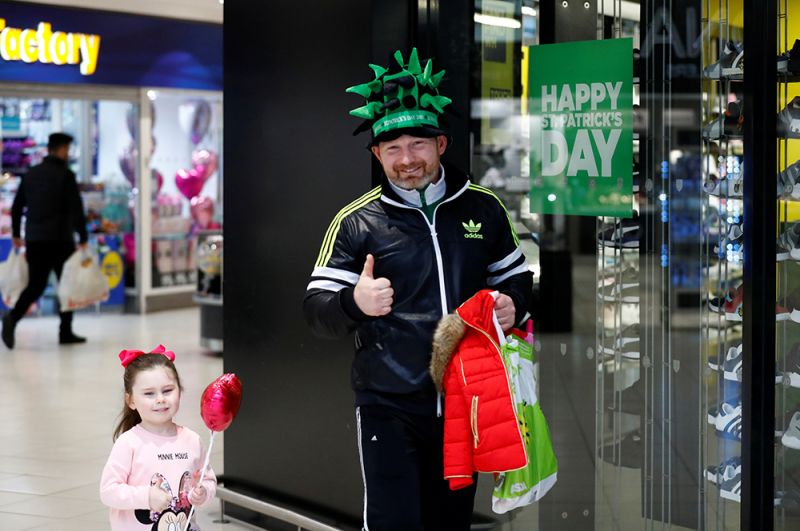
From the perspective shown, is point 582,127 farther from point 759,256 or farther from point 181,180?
point 181,180

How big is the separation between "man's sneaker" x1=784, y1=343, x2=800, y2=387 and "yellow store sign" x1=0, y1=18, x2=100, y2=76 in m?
9.48

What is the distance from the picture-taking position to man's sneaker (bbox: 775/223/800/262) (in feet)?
12.1

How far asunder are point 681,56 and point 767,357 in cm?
106

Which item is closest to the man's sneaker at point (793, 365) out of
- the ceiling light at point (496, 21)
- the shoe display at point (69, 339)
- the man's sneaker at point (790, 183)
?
the man's sneaker at point (790, 183)

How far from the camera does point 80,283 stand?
11.0 meters

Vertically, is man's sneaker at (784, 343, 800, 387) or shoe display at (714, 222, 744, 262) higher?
shoe display at (714, 222, 744, 262)

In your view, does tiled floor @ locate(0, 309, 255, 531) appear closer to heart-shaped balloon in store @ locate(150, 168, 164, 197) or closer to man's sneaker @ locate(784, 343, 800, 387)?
heart-shaped balloon in store @ locate(150, 168, 164, 197)

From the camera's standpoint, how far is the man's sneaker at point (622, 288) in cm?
416

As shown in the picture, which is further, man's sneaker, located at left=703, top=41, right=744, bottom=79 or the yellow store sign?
the yellow store sign

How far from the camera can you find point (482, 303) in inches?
123

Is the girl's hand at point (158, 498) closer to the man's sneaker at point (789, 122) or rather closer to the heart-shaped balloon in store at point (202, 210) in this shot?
the man's sneaker at point (789, 122)

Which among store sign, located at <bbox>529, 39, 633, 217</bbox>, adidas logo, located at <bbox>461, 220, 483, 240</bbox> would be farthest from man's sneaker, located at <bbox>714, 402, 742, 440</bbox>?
adidas logo, located at <bbox>461, 220, 483, 240</bbox>

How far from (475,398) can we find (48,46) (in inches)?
386

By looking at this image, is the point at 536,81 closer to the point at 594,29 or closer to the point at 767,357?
the point at 594,29
